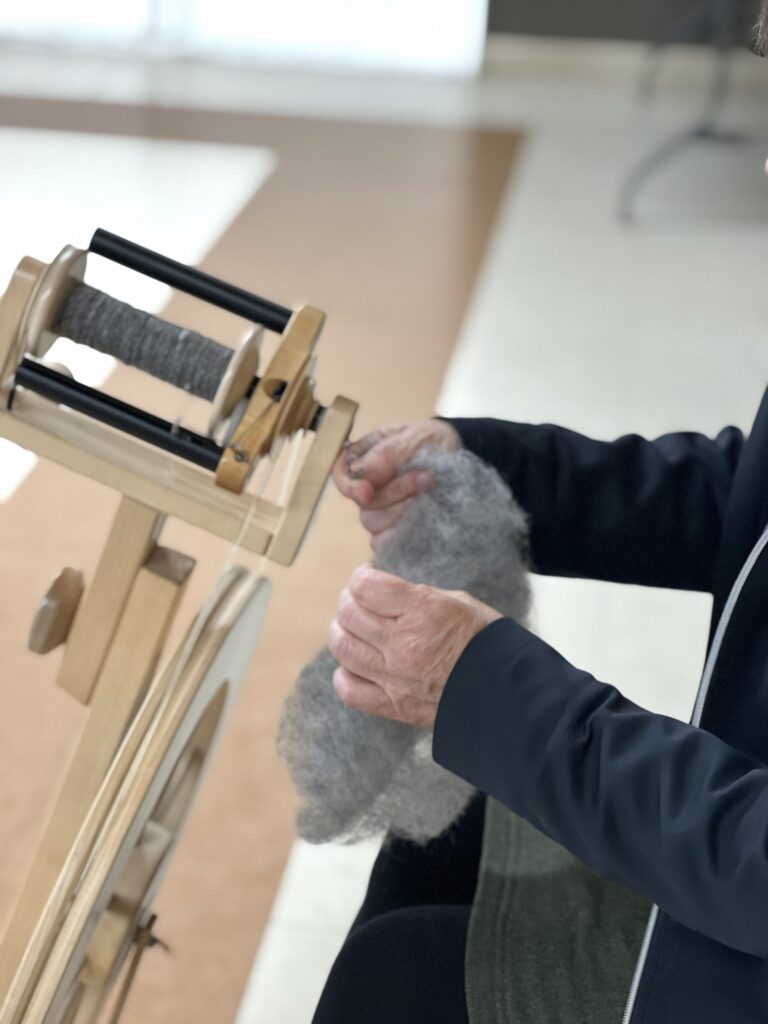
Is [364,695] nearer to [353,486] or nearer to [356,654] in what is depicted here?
[356,654]

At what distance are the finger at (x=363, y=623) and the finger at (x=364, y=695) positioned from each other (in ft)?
0.12

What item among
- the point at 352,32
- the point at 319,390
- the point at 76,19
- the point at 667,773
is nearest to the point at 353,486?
the point at 667,773

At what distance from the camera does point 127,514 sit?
3.04 feet

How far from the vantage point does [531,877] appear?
1141mm

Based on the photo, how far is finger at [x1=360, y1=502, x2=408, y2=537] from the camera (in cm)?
119

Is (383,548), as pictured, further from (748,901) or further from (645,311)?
(645,311)

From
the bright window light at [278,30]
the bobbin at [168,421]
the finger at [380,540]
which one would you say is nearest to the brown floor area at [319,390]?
the finger at [380,540]

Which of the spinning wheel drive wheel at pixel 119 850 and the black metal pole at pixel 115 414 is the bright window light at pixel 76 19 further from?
the black metal pole at pixel 115 414

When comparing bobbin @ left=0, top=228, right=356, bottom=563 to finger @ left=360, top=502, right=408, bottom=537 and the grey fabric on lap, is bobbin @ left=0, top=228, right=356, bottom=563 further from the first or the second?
the grey fabric on lap

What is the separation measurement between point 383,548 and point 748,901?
0.50 meters

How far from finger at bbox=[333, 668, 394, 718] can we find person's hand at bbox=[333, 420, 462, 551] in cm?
22

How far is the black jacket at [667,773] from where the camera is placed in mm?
806

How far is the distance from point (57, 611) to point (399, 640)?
262 mm

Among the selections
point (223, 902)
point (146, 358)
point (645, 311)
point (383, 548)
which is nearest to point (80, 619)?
point (146, 358)
